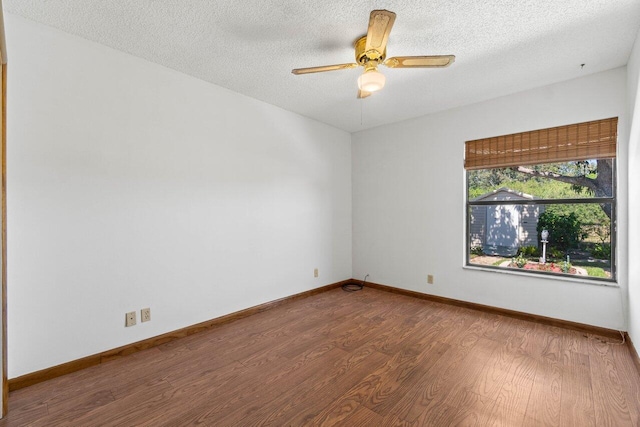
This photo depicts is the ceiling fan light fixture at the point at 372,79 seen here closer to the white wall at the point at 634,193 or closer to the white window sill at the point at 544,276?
the white wall at the point at 634,193

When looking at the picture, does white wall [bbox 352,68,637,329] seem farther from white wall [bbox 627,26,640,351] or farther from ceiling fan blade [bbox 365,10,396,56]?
ceiling fan blade [bbox 365,10,396,56]

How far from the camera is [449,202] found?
3.80 metres

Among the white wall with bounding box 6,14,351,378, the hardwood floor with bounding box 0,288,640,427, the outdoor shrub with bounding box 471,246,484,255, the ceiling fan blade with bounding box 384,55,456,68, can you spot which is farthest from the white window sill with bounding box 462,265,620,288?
the ceiling fan blade with bounding box 384,55,456,68

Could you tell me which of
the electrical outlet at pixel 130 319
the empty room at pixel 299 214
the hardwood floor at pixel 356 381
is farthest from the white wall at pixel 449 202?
the electrical outlet at pixel 130 319

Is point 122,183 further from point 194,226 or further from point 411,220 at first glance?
point 411,220

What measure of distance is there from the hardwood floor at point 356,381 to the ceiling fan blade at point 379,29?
7.71 feet

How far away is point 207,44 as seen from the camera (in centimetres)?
238

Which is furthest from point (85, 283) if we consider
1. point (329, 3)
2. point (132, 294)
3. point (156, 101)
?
point (329, 3)

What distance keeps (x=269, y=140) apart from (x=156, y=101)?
1336mm

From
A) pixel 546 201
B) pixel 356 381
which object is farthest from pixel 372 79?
pixel 546 201

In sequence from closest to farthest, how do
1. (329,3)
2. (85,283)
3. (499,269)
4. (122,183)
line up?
(329,3), (85,283), (122,183), (499,269)

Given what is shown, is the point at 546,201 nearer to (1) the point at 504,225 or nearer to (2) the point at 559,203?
(2) the point at 559,203

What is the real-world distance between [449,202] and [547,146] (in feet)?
3.85

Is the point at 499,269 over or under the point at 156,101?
under
